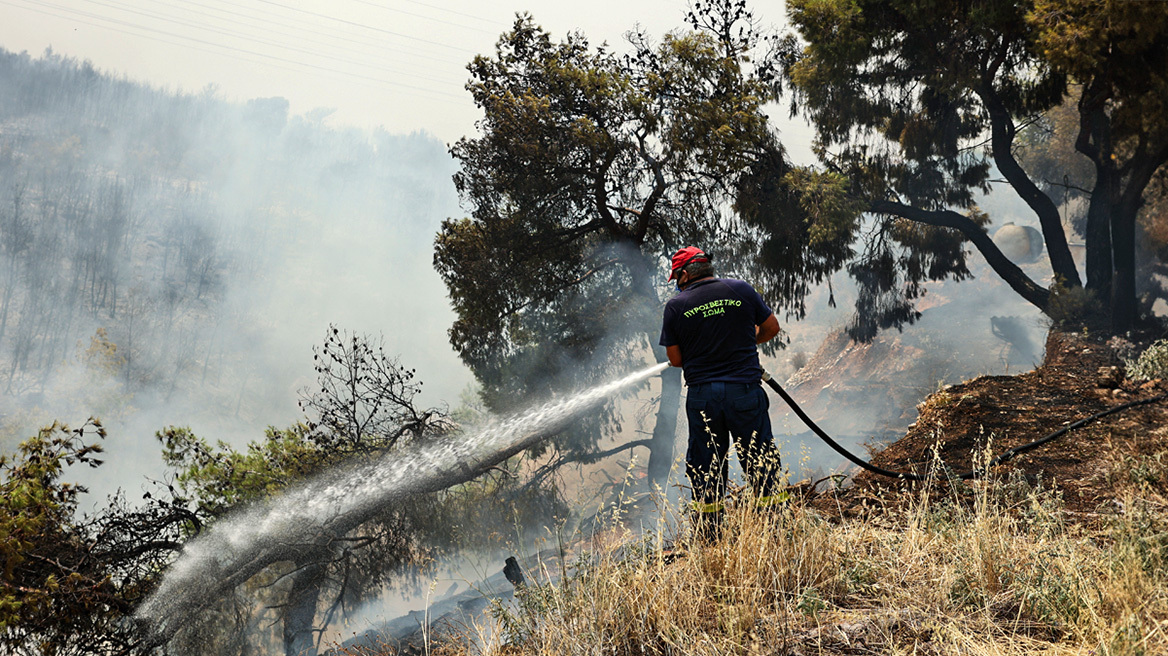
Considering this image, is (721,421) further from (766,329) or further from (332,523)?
(332,523)

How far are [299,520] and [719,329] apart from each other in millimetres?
7704

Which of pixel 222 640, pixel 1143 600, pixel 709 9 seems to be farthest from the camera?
pixel 709 9

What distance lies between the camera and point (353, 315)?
8625 cm

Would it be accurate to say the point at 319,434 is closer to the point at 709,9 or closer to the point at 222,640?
the point at 222,640

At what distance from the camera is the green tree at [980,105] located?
31.1 ft

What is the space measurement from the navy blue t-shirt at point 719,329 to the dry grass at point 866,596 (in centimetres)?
108

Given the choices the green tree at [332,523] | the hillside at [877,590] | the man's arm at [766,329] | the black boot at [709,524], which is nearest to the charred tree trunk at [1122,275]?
the hillside at [877,590]

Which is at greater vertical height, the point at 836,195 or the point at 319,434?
the point at 836,195

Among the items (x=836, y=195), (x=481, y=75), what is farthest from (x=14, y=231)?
(x=836, y=195)

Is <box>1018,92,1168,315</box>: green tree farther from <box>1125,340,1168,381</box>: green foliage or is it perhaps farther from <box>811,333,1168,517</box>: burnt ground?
<box>811,333,1168,517</box>: burnt ground

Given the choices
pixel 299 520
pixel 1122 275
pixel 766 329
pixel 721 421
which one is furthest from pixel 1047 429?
pixel 299 520

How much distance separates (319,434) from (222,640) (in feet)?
10.6

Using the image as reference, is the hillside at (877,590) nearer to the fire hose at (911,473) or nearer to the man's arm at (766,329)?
the fire hose at (911,473)

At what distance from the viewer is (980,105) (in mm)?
14234
